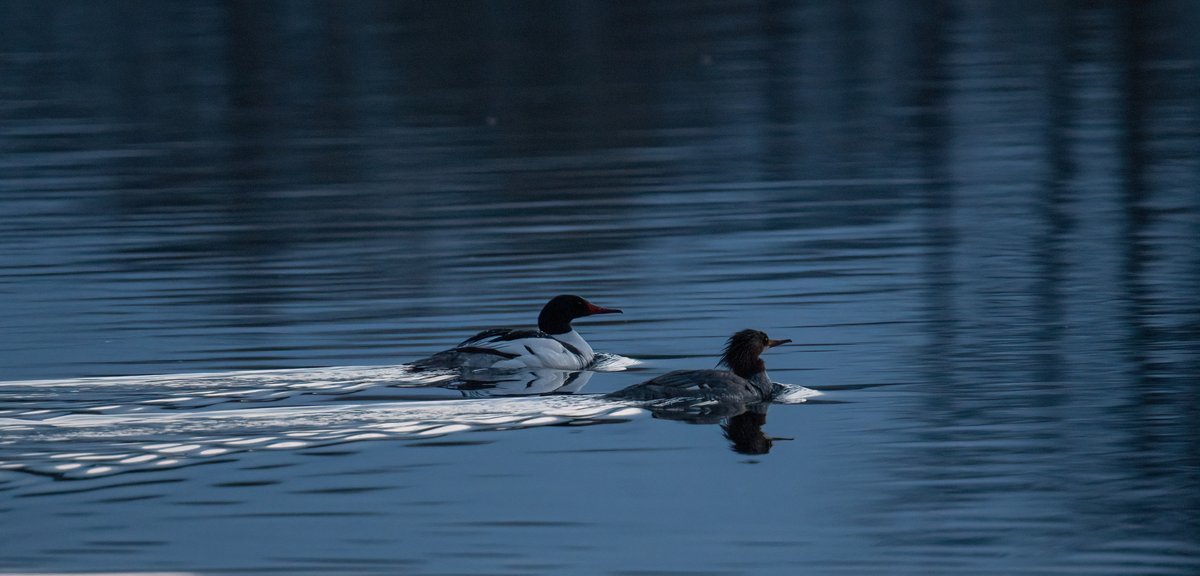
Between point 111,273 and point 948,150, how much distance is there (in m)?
11.3

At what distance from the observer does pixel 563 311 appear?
13.9 metres

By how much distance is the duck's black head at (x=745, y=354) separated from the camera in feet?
39.5

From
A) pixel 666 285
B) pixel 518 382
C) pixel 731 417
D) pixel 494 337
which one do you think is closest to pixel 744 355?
pixel 731 417

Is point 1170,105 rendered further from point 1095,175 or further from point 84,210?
point 84,210

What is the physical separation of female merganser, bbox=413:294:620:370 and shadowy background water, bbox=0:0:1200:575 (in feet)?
1.56

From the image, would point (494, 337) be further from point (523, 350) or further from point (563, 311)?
point (563, 311)

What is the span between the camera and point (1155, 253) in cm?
1642

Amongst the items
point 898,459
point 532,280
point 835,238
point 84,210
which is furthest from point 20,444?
point 84,210

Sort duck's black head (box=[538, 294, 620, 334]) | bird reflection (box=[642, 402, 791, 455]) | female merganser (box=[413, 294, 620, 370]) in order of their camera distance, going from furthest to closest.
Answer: duck's black head (box=[538, 294, 620, 334]) → female merganser (box=[413, 294, 620, 370]) → bird reflection (box=[642, 402, 791, 455])

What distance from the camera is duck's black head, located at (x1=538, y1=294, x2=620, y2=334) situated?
45.3ft

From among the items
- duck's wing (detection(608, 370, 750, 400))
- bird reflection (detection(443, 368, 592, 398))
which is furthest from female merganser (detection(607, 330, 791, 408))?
bird reflection (detection(443, 368, 592, 398))

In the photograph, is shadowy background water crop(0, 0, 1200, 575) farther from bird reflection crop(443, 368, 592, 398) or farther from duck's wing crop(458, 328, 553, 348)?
duck's wing crop(458, 328, 553, 348)

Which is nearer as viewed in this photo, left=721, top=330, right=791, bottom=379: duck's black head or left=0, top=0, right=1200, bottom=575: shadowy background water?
left=0, top=0, right=1200, bottom=575: shadowy background water

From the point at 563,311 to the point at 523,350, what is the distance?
3.16 feet
